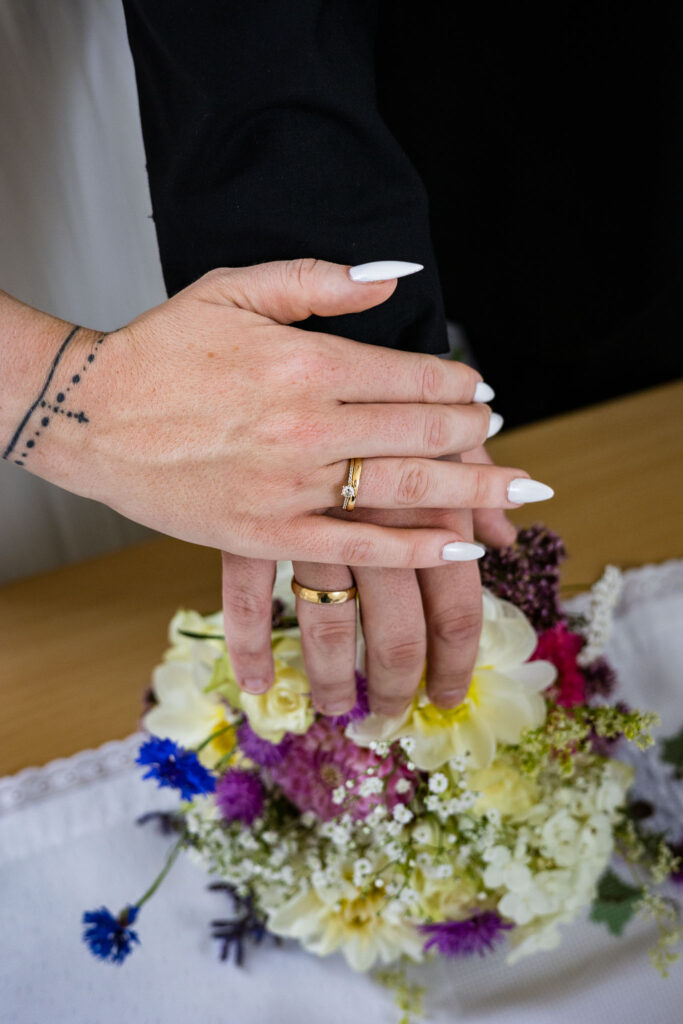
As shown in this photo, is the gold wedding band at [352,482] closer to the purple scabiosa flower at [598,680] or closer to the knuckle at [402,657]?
the knuckle at [402,657]

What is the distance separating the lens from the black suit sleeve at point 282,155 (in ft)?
2.22

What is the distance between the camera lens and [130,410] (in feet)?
2.14

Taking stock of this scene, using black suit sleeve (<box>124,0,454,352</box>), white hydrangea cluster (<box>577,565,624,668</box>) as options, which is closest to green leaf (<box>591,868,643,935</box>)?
white hydrangea cluster (<box>577,565,624,668</box>)

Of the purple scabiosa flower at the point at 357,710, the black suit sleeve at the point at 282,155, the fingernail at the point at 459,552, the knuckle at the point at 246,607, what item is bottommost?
the purple scabiosa flower at the point at 357,710

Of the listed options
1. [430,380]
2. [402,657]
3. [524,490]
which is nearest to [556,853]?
[402,657]

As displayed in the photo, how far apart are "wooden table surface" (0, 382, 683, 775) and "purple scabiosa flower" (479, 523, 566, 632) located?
263 millimetres

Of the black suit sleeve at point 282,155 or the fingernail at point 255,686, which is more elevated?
the black suit sleeve at point 282,155

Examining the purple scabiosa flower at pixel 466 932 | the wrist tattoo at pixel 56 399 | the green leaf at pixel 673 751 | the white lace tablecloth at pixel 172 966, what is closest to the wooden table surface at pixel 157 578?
the white lace tablecloth at pixel 172 966

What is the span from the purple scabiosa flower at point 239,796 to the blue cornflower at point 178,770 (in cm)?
5

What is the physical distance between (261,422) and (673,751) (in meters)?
0.58

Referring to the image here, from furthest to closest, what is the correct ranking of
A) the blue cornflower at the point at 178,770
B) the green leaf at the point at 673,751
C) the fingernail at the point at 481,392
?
1. the green leaf at the point at 673,751
2. the fingernail at the point at 481,392
3. the blue cornflower at the point at 178,770

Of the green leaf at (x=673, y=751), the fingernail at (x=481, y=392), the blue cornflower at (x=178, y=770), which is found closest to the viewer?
the blue cornflower at (x=178, y=770)

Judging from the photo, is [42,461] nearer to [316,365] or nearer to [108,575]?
[316,365]

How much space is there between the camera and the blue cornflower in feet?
2.04
